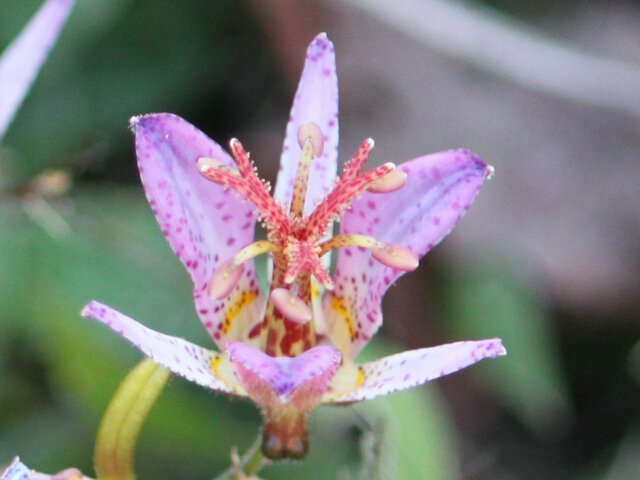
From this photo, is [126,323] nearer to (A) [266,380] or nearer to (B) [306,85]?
(A) [266,380]

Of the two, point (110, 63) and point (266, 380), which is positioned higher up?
point (110, 63)

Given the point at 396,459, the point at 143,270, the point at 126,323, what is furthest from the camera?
the point at 143,270

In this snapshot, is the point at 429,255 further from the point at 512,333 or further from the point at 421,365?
the point at 421,365

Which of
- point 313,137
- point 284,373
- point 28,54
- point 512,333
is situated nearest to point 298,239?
point 313,137

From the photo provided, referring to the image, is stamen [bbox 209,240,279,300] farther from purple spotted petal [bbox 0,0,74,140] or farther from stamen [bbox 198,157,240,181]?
purple spotted petal [bbox 0,0,74,140]

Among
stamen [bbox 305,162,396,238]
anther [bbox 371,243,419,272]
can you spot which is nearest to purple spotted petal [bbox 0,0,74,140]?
stamen [bbox 305,162,396,238]

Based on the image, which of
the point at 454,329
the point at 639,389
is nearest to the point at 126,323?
the point at 454,329
